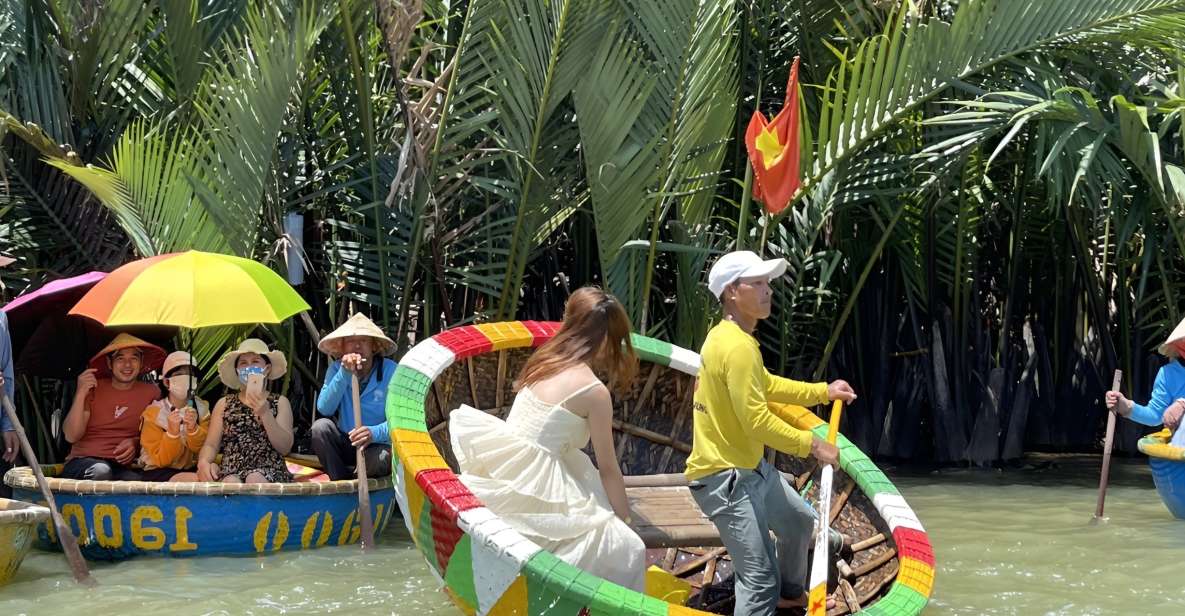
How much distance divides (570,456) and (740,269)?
864mm

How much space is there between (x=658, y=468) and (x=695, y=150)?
2.26 m

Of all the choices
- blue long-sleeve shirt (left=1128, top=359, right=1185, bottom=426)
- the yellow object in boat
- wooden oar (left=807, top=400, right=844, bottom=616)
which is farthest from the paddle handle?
blue long-sleeve shirt (left=1128, top=359, right=1185, bottom=426)

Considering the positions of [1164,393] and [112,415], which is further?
[1164,393]

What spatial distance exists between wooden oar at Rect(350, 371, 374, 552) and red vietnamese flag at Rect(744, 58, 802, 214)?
2.25m

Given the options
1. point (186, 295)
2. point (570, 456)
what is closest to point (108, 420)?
point (186, 295)

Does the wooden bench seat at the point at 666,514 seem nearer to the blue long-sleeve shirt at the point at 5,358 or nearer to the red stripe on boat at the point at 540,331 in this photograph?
the red stripe on boat at the point at 540,331

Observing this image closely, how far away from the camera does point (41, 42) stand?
8695 mm

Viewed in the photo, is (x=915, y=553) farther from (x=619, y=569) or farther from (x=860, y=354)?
(x=860, y=354)

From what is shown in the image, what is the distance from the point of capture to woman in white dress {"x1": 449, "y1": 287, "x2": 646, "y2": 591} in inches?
190

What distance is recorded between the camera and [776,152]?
7.38 metres

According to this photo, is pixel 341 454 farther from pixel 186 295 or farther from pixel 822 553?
pixel 822 553

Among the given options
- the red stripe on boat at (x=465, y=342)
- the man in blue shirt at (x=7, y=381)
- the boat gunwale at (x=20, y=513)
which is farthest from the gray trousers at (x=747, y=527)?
the man in blue shirt at (x=7, y=381)

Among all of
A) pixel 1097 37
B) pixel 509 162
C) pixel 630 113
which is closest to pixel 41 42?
pixel 509 162

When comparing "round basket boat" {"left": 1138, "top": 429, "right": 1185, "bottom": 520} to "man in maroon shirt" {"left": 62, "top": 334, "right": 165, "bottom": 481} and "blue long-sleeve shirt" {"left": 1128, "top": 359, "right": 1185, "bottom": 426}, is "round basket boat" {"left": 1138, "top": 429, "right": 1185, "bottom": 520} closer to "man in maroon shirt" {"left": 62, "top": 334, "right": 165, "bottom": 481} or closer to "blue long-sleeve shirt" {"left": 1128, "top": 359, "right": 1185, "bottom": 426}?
"blue long-sleeve shirt" {"left": 1128, "top": 359, "right": 1185, "bottom": 426}
